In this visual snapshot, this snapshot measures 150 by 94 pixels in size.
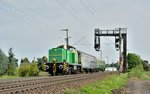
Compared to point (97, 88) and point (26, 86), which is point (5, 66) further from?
point (26, 86)

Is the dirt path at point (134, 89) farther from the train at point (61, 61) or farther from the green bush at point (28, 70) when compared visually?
the green bush at point (28, 70)

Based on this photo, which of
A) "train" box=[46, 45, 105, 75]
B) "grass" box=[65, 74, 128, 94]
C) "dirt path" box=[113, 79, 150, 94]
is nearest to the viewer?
"grass" box=[65, 74, 128, 94]

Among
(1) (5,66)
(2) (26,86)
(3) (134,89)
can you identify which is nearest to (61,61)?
(3) (134,89)

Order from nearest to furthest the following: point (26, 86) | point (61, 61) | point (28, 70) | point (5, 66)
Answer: point (26, 86), point (61, 61), point (28, 70), point (5, 66)

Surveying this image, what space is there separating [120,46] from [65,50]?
20.5 m

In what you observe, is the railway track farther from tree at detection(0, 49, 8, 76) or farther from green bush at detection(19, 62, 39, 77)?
tree at detection(0, 49, 8, 76)

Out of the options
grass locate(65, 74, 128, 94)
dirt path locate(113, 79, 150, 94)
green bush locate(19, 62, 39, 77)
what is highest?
green bush locate(19, 62, 39, 77)

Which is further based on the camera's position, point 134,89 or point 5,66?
point 5,66

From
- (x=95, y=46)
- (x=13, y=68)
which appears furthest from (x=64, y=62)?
(x=13, y=68)

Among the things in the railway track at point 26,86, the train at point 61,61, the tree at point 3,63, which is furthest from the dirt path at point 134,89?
the tree at point 3,63

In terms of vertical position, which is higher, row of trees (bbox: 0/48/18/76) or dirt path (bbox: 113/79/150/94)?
row of trees (bbox: 0/48/18/76)

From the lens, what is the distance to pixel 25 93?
65.5 ft

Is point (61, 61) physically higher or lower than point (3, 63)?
lower

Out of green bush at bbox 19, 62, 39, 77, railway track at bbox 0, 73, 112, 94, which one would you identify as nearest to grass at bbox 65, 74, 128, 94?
railway track at bbox 0, 73, 112, 94
